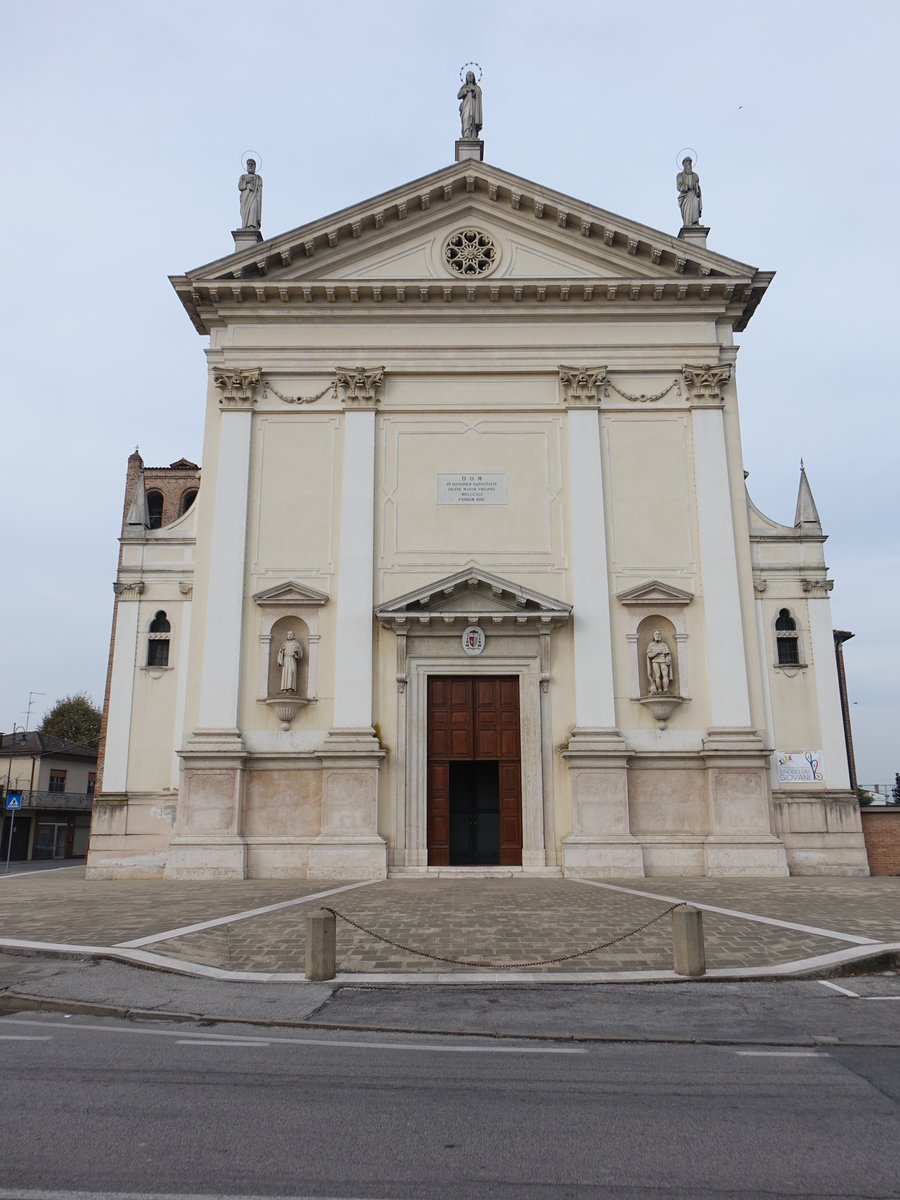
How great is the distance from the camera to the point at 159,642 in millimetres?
23562

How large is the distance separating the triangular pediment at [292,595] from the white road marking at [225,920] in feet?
22.9

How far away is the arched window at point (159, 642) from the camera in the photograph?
2339cm

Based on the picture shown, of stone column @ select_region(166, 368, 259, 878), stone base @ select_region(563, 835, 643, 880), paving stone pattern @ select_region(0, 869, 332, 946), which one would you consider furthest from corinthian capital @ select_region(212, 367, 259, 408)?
stone base @ select_region(563, 835, 643, 880)

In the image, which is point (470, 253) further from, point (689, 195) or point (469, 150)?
point (689, 195)

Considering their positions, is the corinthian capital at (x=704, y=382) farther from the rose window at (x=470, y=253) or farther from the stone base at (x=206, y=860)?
the stone base at (x=206, y=860)

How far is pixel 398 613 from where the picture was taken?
22.2 m

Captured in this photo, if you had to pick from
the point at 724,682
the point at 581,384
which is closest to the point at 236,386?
the point at 581,384

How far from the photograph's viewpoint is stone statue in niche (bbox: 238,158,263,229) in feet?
84.3

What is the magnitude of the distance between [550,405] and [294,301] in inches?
286

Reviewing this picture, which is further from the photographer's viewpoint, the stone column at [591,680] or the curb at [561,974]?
the stone column at [591,680]

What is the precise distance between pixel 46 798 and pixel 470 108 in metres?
42.7

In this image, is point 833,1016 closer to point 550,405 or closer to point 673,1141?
point 673,1141

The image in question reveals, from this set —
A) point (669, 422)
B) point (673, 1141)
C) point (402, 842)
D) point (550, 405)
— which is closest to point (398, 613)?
point (402, 842)

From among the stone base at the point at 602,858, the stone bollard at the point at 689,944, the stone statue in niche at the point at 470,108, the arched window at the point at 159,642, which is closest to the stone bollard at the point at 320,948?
the stone bollard at the point at 689,944
